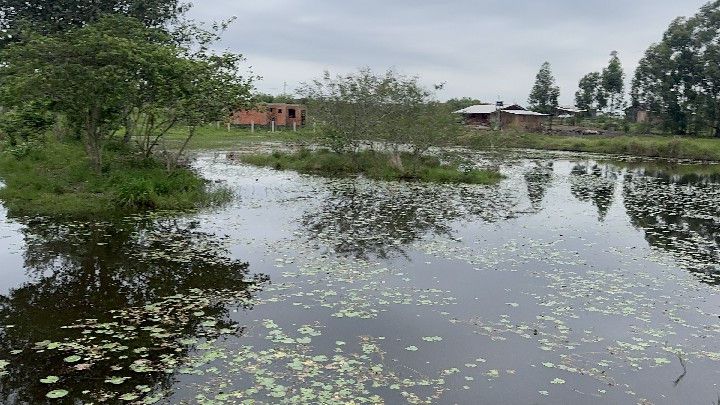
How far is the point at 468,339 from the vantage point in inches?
268

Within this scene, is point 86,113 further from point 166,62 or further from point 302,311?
point 302,311

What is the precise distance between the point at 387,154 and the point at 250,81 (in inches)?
318

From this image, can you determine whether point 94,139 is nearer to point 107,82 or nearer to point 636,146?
point 107,82

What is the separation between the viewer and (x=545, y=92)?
66.4 meters

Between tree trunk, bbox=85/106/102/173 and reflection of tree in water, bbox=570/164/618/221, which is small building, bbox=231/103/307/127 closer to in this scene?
reflection of tree in water, bbox=570/164/618/221

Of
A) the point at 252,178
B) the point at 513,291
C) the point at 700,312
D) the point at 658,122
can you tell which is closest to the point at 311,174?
the point at 252,178

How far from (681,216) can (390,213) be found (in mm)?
8957

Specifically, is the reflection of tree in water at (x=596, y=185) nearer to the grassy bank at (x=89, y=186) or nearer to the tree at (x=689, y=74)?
the grassy bank at (x=89, y=186)

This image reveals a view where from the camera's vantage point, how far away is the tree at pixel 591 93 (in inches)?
2581

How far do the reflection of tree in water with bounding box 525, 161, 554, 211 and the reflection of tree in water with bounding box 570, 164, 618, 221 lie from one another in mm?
1053

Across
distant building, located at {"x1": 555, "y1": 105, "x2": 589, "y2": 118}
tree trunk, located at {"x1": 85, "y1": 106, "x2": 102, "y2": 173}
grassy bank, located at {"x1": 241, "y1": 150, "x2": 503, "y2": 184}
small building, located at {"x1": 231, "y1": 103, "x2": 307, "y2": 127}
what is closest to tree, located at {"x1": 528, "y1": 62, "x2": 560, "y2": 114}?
distant building, located at {"x1": 555, "y1": 105, "x2": 589, "y2": 118}

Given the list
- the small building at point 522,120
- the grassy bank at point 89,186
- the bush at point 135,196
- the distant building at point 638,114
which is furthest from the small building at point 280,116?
the distant building at point 638,114

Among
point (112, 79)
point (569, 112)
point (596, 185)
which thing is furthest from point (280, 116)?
point (569, 112)

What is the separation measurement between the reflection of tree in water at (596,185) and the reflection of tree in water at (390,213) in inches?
122
